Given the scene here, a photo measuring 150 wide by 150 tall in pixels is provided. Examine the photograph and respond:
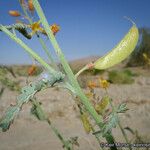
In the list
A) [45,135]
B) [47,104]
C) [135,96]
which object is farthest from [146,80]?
[45,135]

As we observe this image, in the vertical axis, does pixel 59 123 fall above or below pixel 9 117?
below

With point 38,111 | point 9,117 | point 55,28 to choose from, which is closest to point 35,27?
point 55,28

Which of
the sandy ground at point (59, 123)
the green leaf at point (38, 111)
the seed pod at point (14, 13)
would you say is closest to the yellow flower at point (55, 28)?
the seed pod at point (14, 13)

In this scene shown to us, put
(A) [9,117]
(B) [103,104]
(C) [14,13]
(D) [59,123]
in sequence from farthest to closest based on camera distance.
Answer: (D) [59,123], (B) [103,104], (C) [14,13], (A) [9,117]

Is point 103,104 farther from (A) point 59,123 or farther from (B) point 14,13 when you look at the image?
(A) point 59,123

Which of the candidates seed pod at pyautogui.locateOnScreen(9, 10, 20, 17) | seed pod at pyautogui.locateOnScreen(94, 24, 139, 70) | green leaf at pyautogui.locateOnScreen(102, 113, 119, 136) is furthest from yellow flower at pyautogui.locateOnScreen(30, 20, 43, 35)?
green leaf at pyautogui.locateOnScreen(102, 113, 119, 136)

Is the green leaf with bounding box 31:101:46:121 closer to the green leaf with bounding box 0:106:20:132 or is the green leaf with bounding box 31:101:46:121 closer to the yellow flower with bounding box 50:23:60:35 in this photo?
the yellow flower with bounding box 50:23:60:35

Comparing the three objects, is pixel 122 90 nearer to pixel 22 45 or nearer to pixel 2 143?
pixel 2 143
